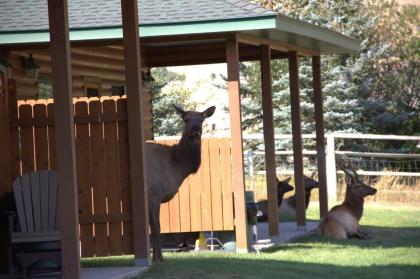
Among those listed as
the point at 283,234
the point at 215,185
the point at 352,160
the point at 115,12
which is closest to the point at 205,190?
the point at 215,185

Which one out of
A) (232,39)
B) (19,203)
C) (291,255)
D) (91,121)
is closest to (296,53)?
(232,39)

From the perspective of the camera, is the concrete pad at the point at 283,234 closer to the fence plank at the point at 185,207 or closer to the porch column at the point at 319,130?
the porch column at the point at 319,130

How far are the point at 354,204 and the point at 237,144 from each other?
13.2 ft

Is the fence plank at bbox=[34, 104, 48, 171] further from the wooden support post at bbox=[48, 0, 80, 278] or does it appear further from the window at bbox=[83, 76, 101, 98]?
the window at bbox=[83, 76, 101, 98]

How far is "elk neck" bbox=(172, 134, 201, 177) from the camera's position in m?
13.3

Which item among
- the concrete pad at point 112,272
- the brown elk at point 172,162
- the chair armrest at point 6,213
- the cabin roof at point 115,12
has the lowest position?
the concrete pad at point 112,272

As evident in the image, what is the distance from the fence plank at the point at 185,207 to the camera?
14773mm

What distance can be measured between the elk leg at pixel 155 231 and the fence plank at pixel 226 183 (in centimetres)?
207

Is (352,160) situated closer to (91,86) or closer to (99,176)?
(91,86)

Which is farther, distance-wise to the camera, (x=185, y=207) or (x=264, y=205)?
(x=264, y=205)

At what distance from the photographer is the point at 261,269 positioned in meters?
11.3

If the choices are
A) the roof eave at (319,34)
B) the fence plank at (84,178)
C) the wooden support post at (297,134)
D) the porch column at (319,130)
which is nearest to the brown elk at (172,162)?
the fence plank at (84,178)

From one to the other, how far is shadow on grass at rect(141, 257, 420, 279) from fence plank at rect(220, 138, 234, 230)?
190cm

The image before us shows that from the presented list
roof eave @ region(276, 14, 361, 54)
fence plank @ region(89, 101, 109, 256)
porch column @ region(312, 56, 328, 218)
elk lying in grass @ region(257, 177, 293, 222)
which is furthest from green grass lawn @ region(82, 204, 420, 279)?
roof eave @ region(276, 14, 361, 54)
